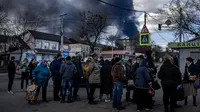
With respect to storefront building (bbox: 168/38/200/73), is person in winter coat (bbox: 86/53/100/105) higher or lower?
lower

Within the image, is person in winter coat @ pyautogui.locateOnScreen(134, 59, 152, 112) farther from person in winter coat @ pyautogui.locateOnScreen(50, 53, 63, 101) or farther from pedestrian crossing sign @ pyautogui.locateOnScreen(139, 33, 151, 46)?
person in winter coat @ pyautogui.locateOnScreen(50, 53, 63, 101)

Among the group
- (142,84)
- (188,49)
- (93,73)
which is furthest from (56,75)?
(188,49)

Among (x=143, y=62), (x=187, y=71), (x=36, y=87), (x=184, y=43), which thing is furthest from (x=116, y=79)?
(x=184, y=43)

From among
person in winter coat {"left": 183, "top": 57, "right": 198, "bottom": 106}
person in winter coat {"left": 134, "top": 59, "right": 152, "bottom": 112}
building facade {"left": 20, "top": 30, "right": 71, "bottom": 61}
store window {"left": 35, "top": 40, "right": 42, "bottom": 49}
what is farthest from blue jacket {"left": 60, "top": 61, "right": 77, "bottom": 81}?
store window {"left": 35, "top": 40, "right": 42, "bottom": 49}

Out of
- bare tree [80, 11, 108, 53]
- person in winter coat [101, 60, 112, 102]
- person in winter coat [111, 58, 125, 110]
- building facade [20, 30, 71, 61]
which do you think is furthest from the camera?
building facade [20, 30, 71, 61]

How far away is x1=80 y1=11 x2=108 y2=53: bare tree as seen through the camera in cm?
4500

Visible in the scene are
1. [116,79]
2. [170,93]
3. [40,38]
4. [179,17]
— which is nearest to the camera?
[170,93]

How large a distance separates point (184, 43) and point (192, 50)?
4.09ft

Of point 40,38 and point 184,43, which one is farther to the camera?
point 40,38

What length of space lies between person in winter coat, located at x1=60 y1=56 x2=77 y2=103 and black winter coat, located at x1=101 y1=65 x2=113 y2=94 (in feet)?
3.83

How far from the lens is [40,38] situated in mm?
61531

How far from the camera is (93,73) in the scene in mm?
9250

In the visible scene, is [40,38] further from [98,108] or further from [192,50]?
[98,108]

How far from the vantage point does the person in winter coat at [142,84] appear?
7.69m
